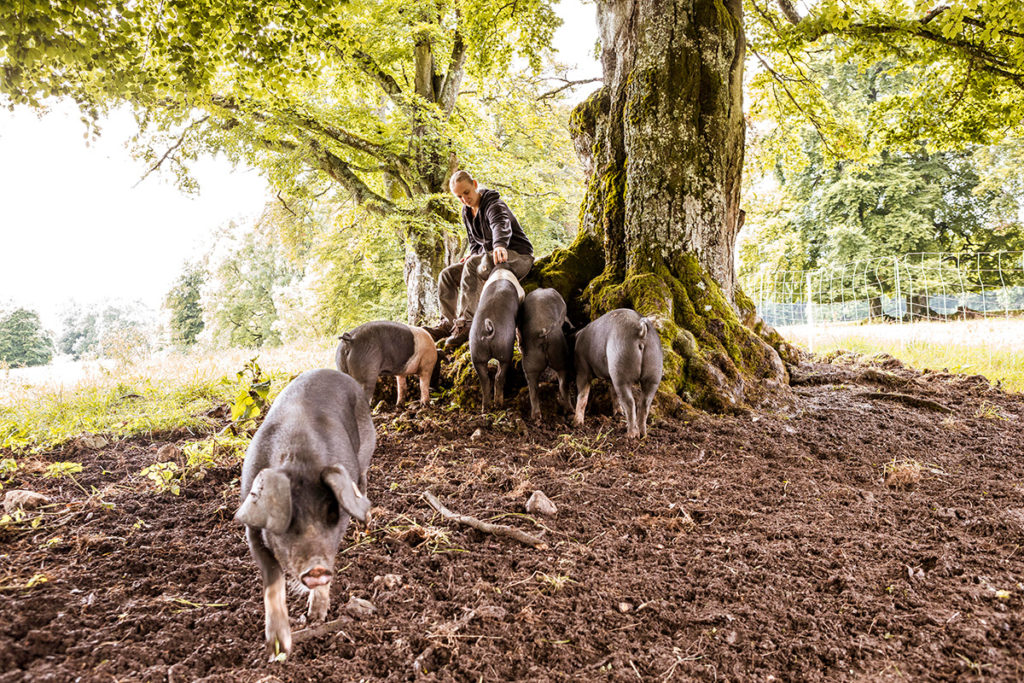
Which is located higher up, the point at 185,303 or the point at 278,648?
the point at 185,303

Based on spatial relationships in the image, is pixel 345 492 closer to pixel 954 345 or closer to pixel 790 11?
pixel 790 11

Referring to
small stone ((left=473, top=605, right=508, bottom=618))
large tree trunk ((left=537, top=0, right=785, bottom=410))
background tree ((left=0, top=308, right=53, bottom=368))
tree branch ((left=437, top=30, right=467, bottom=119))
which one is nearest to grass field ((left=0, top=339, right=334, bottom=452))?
small stone ((left=473, top=605, right=508, bottom=618))

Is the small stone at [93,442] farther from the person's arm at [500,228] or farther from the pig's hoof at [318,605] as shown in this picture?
the person's arm at [500,228]

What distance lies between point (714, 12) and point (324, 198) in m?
15.5

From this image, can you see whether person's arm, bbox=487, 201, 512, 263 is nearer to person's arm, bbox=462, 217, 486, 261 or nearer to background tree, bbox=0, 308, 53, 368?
person's arm, bbox=462, 217, 486, 261

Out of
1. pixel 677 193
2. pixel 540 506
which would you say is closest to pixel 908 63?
pixel 677 193

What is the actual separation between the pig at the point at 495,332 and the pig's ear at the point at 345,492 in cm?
306

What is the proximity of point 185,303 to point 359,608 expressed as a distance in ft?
121

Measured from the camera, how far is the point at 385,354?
550 cm

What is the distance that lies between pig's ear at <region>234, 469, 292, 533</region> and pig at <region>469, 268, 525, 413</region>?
3.21 m

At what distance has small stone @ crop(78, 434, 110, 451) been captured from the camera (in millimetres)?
4684

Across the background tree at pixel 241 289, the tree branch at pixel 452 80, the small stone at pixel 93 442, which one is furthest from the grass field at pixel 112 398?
the background tree at pixel 241 289

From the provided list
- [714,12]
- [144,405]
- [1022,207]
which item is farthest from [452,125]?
[1022,207]

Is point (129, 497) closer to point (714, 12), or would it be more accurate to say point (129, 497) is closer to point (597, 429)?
point (597, 429)
